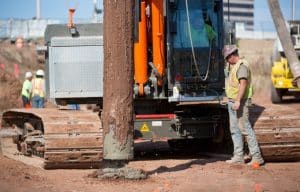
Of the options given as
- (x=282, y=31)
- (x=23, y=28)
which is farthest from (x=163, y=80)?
(x=23, y=28)

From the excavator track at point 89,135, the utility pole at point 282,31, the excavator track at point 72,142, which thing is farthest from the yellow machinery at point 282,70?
the excavator track at point 72,142

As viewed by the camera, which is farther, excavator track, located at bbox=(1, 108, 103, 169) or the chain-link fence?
the chain-link fence

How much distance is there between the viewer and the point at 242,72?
10.6 metres

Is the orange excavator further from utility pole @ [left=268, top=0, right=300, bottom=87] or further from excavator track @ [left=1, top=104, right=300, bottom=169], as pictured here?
utility pole @ [left=268, top=0, right=300, bottom=87]

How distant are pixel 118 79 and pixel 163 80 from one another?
1992mm

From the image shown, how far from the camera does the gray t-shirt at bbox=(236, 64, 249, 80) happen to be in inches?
416

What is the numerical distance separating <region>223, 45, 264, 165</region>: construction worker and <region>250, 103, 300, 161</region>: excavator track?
19 centimetres

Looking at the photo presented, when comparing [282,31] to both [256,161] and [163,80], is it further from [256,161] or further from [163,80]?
[256,161]

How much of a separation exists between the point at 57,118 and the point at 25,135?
186 cm

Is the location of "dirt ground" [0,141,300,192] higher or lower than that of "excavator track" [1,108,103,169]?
lower

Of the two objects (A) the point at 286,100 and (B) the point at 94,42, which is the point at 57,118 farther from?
(A) the point at 286,100

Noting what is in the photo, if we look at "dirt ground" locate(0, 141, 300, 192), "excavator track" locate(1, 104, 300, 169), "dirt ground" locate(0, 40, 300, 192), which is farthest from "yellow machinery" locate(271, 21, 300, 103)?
"dirt ground" locate(0, 141, 300, 192)

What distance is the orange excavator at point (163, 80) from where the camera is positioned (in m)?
10.8

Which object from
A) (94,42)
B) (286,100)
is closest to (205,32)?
(94,42)
